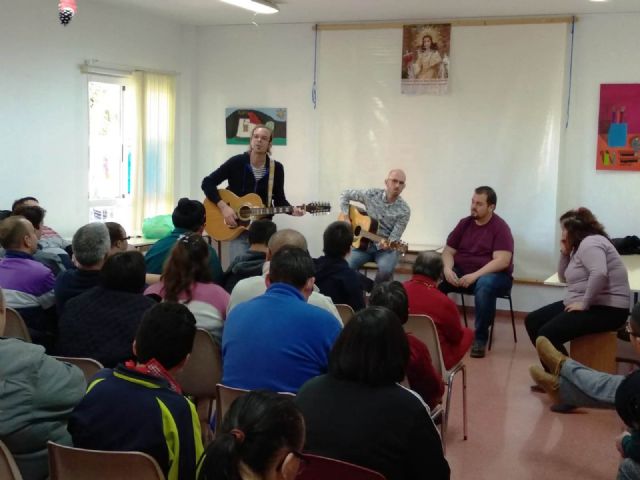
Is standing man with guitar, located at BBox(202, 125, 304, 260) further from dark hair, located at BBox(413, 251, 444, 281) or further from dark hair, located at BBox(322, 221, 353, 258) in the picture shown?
dark hair, located at BBox(413, 251, 444, 281)

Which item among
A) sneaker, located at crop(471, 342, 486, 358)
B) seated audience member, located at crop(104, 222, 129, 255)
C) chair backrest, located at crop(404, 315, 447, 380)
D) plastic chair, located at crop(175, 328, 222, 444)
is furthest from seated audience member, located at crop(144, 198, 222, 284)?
sneaker, located at crop(471, 342, 486, 358)

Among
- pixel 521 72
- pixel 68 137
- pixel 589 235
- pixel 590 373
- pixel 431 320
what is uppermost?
pixel 521 72

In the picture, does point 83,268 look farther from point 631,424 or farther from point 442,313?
point 631,424

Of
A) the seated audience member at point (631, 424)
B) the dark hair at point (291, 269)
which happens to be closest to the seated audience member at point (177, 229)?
the dark hair at point (291, 269)

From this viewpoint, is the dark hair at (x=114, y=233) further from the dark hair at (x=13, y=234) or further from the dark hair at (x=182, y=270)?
the dark hair at (x=182, y=270)

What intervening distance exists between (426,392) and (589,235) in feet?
7.44

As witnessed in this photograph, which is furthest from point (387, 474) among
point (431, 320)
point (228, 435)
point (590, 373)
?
point (590, 373)

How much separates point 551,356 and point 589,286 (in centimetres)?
93

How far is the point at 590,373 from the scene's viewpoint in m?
3.79

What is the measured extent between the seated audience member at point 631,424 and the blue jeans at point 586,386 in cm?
99

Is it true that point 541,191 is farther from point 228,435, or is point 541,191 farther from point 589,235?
point 228,435

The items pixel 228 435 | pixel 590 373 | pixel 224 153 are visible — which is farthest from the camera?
pixel 224 153

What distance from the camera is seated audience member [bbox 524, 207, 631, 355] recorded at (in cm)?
482

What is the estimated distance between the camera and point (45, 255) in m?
4.55
